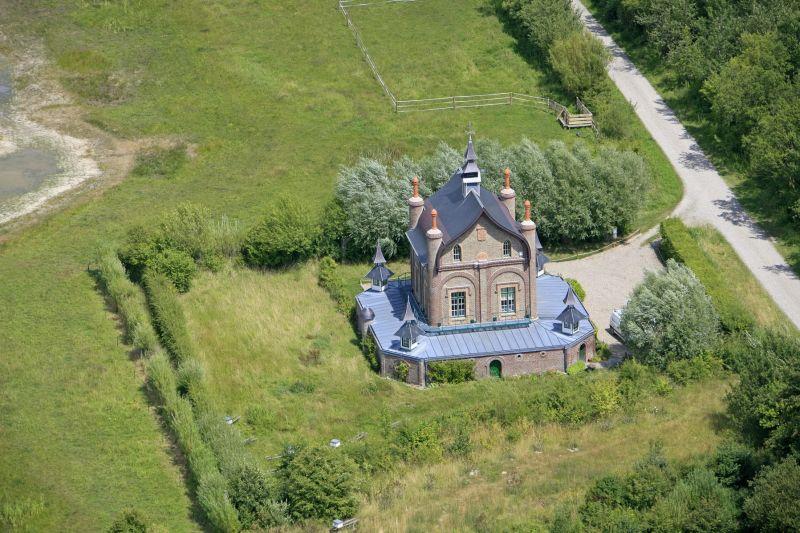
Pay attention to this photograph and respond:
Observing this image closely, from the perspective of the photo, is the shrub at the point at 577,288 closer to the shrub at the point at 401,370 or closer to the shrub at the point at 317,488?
the shrub at the point at 401,370

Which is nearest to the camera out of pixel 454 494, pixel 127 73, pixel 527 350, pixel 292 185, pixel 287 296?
pixel 454 494

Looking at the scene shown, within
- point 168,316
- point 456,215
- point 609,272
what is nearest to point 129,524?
point 168,316

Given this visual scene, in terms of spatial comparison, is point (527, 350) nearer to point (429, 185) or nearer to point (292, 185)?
point (429, 185)

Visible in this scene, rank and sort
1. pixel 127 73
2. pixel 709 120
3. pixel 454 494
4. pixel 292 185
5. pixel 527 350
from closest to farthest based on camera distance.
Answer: pixel 454 494, pixel 527 350, pixel 292 185, pixel 709 120, pixel 127 73

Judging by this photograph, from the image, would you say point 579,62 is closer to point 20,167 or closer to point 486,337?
point 486,337

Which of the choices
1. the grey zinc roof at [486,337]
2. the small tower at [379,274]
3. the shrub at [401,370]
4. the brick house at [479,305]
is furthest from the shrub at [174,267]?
the shrub at [401,370]

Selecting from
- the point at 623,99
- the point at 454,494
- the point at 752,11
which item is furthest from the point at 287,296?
the point at 752,11

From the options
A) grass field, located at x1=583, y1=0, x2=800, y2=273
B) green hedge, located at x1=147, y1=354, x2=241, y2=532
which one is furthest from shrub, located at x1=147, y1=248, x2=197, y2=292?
grass field, located at x1=583, y1=0, x2=800, y2=273

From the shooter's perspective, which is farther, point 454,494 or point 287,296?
point 287,296
